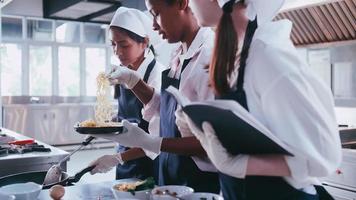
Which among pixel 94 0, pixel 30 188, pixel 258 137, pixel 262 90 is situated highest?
pixel 94 0

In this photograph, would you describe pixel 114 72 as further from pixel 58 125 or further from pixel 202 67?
pixel 58 125

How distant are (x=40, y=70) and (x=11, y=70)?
2.05 feet

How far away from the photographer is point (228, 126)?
99cm

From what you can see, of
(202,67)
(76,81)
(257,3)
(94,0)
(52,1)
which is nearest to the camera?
(257,3)

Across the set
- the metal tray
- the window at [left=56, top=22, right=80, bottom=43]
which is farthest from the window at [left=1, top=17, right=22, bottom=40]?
the metal tray

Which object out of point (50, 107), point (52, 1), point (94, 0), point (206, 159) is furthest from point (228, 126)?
point (50, 107)

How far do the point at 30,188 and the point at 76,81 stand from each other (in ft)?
26.9

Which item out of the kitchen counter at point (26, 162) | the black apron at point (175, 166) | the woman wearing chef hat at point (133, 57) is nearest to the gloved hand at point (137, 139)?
the black apron at point (175, 166)

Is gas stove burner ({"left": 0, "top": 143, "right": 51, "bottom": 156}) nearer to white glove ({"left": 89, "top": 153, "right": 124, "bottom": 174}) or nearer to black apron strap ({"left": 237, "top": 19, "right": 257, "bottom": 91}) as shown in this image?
white glove ({"left": 89, "top": 153, "right": 124, "bottom": 174})

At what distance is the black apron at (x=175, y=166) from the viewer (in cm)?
165

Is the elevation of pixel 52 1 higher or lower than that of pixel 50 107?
higher

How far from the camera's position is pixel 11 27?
880 cm

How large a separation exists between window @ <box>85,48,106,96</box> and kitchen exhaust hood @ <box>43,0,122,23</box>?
161cm

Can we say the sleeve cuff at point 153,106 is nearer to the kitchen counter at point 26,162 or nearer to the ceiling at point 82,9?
the kitchen counter at point 26,162
